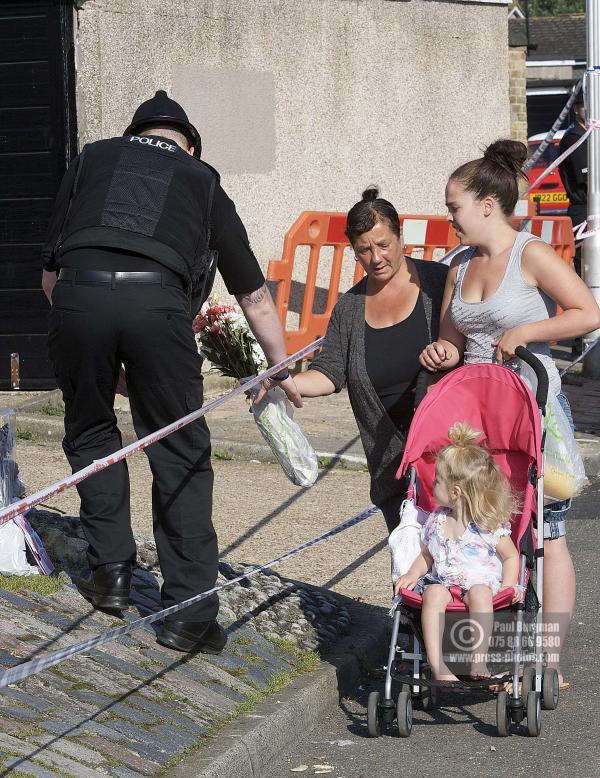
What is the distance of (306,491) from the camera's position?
8.48 m

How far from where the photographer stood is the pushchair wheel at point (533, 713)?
4566 mm

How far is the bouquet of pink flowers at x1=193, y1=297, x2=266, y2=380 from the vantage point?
5598 mm

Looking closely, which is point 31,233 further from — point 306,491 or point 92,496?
point 92,496

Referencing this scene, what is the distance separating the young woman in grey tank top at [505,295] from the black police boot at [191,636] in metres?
1.26

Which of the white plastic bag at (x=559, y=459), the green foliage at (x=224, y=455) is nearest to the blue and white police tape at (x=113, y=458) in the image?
the white plastic bag at (x=559, y=459)

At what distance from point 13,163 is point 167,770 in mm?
7615

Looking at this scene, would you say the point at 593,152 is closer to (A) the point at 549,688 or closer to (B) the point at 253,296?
(B) the point at 253,296

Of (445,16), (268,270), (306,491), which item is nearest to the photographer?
(306,491)

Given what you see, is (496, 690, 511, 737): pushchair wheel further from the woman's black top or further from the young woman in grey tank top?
the woman's black top

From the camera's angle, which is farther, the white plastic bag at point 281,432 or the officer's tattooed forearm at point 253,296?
the white plastic bag at point 281,432

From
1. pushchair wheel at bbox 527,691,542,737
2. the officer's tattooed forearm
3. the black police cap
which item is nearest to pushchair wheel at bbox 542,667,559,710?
pushchair wheel at bbox 527,691,542,737

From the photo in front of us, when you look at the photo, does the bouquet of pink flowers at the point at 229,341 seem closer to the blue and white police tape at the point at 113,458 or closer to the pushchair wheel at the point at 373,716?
the blue and white police tape at the point at 113,458

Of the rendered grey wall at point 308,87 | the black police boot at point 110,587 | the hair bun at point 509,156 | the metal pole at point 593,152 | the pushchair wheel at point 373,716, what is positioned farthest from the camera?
the metal pole at point 593,152

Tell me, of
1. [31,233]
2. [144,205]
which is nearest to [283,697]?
[144,205]
